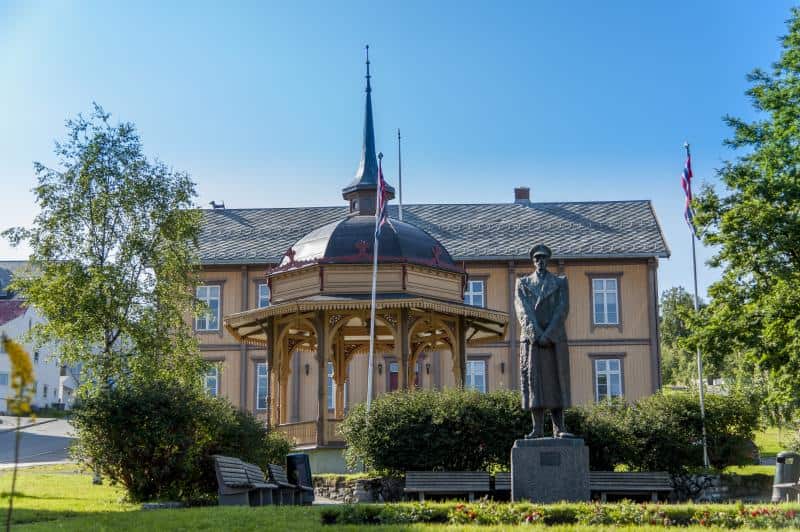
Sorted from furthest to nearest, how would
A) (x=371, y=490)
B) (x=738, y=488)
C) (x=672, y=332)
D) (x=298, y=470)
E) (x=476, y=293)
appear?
(x=672, y=332), (x=476, y=293), (x=738, y=488), (x=371, y=490), (x=298, y=470)

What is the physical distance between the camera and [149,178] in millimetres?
27688

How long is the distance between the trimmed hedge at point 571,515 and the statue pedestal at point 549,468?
1663 millimetres

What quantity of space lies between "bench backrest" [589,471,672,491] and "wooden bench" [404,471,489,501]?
2.15 metres

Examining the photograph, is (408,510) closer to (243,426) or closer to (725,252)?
(243,426)

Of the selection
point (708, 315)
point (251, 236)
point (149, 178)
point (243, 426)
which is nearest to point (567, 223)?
point (251, 236)

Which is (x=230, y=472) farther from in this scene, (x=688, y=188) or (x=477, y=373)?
(x=477, y=373)

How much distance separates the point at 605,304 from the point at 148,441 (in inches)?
1041

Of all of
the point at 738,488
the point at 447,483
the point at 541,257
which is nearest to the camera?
the point at 541,257

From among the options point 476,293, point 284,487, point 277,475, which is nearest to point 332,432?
point 277,475

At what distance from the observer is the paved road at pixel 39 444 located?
3475cm

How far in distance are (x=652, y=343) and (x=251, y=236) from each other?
17.2 m

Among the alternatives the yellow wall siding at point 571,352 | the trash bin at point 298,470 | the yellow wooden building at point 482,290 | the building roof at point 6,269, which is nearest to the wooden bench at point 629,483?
the trash bin at point 298,470

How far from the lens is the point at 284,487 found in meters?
17.4

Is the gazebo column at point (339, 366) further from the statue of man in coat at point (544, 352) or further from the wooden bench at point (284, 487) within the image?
the statue of man in coat at point (544, 352)
